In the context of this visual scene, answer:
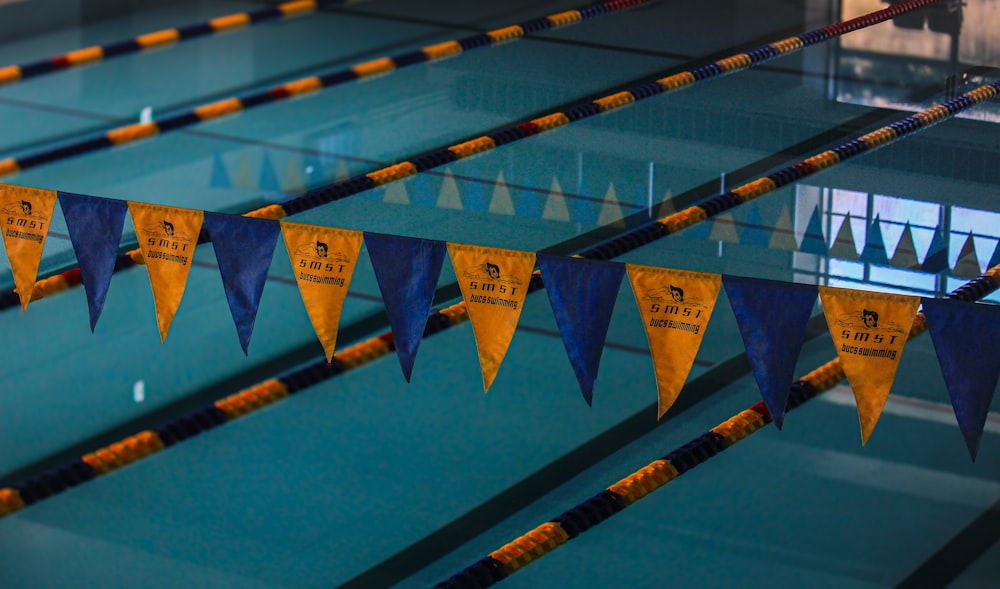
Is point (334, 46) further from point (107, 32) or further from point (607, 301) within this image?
point (607, 301)

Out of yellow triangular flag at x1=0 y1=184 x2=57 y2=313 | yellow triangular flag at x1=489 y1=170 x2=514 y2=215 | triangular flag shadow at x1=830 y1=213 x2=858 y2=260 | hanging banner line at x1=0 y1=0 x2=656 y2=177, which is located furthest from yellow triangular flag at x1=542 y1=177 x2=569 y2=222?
yellow triangular flag at x1=0 y1=184 x2=57 y2=313

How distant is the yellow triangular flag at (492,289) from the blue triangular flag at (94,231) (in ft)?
2.91

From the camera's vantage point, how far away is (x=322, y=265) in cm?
358

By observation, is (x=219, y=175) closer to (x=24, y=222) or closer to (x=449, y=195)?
(x=449, y=195)

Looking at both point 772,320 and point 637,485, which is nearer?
point 772,320

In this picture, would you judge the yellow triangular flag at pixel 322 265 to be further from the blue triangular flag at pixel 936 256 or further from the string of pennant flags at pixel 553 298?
the blue triangular flag at pixel 936 256

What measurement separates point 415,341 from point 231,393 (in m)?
1.50

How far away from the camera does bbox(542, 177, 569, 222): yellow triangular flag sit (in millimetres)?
6006

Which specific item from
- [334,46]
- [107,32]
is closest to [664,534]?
[334,46]

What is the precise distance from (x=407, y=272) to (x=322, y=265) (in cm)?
22

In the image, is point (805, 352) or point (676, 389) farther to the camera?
point (805, 352)

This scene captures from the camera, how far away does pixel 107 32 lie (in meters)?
9.55

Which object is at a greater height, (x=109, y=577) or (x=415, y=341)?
(x=415, y=341)

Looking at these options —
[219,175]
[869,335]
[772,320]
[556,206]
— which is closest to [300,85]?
[219,175]
